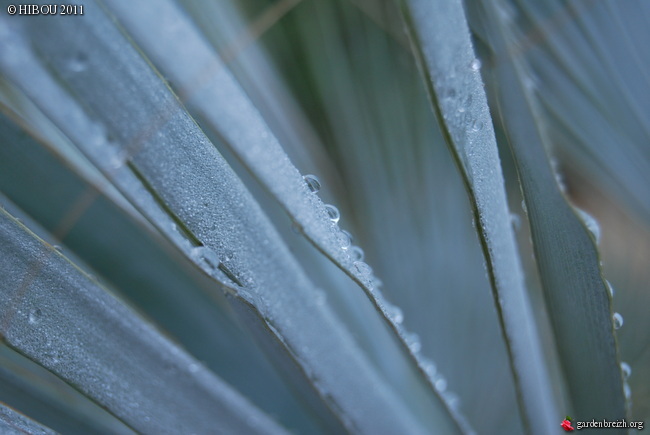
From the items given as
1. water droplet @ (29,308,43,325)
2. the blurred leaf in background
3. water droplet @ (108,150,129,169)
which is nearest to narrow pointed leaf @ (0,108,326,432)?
the blurred leaf in background

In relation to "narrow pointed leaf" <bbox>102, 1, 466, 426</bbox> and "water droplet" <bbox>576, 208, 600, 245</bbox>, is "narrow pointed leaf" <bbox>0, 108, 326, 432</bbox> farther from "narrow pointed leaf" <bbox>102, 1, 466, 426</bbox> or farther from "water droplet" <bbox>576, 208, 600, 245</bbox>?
"water droplet" <bbox>576, 208, 600, 245</bbox>

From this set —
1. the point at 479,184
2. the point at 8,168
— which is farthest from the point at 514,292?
the point at 8,168

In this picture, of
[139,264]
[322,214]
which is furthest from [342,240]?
[139,264]

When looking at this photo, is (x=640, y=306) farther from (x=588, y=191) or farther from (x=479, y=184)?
(x=479, y=184)

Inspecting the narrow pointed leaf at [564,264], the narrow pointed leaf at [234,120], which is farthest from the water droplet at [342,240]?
the narrow pointed leaf at [564,264]

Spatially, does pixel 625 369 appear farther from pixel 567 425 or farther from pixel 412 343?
pixel 412 343
